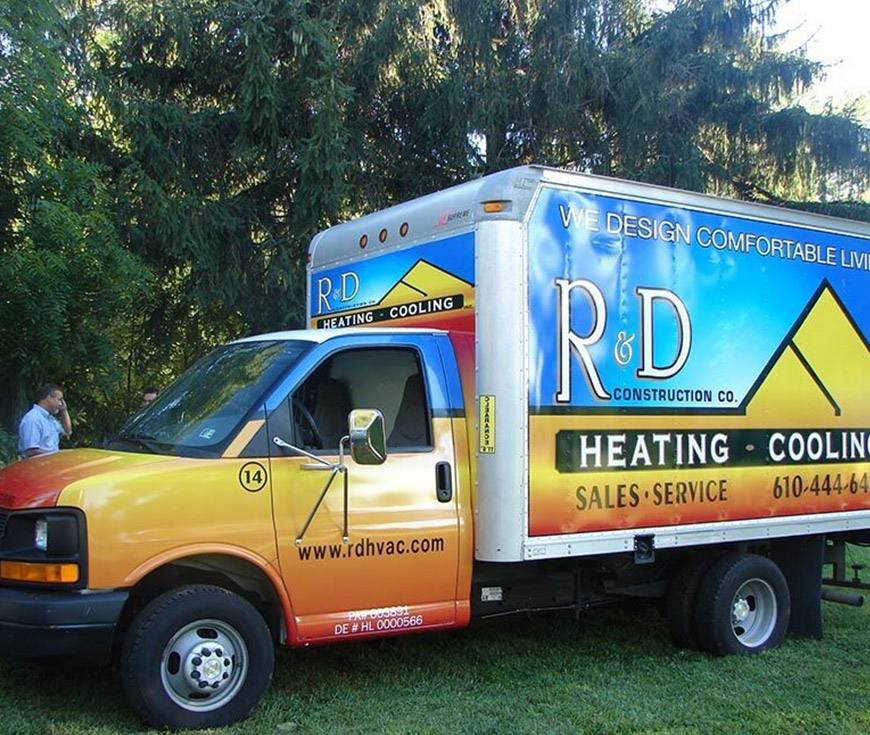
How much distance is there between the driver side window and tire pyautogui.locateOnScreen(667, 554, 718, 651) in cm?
231

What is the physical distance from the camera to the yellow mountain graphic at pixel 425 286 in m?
5.76

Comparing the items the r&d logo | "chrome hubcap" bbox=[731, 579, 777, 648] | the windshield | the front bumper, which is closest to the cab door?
the windshield

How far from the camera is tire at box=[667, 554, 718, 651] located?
6.59 meters

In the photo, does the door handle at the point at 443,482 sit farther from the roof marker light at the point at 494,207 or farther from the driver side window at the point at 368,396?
the roof marker light at the point at 494,207

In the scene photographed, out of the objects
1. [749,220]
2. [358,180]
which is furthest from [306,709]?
[358,180]

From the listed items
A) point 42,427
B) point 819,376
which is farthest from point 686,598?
point 42,427

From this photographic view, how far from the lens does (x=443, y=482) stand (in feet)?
18.0

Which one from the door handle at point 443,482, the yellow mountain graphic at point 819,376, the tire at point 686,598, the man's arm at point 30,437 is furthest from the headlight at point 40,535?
the man's arm at point 30,437

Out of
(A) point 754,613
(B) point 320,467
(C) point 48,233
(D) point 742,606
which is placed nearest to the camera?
(B) point 320,467

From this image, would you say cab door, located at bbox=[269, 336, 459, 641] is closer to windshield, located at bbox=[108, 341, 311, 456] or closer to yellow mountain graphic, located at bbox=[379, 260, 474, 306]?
windshield, located at bbox=[108, 341, 311, 456]

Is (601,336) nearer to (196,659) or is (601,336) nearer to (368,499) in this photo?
(368,499)

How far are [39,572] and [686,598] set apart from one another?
13.5 ft

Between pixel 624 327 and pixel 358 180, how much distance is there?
26.9 feet

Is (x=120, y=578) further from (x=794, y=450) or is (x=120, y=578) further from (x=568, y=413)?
(x=794, y=450)
